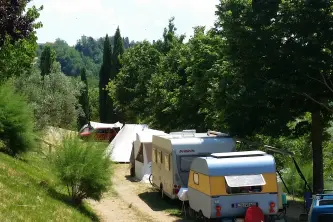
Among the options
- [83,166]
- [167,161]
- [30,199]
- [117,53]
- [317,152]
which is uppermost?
[117,53]

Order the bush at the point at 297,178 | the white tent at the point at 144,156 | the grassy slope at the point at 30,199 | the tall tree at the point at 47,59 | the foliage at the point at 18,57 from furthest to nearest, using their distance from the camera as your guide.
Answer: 1. the tall tree at the point at 47,59
2. the white tent at the point at 144,156
3. the bush at the point at 297,178
4. the foliage at the point at 18,57
5. the grassy slope at the point at 30,199

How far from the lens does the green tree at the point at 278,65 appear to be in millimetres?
17984

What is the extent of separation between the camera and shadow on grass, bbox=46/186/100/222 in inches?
645

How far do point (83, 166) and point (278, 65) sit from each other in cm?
751

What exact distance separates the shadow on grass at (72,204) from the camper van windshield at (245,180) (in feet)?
14.1

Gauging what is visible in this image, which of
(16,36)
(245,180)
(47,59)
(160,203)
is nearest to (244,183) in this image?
(245,180)

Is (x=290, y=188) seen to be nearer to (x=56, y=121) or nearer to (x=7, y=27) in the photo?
(x=7, y=27)

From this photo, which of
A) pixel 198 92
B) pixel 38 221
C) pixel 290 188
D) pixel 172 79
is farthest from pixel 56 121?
pixel 38 221

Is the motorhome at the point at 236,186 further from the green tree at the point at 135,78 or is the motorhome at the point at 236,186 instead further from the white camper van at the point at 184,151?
the green tree at the point at 135,78

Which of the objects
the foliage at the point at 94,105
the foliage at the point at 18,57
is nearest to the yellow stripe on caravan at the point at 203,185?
the foliage at the point at 18,57

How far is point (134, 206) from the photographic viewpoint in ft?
66.8

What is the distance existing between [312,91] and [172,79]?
68.8 feet

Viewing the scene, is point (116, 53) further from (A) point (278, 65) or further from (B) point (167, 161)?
(A) point (278, 65)

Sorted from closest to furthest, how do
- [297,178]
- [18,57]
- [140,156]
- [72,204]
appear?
[72,204]
[18,57]
[297,178]
[140,156]
